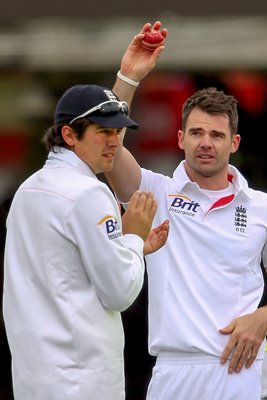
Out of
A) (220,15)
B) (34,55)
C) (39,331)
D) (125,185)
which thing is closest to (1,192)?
(34,55)

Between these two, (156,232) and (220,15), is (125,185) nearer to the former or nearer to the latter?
(156,232)

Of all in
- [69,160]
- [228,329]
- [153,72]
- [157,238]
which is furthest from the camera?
[153,72]

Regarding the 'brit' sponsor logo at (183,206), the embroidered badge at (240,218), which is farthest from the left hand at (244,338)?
the 'brit' sponsor logo at (183,206)

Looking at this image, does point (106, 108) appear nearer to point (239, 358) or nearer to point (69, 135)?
point (69, 135)

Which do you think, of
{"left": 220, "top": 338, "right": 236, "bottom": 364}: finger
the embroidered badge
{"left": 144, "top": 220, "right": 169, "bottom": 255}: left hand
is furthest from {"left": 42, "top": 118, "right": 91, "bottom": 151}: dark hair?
{"left": 220, "top": 338, "right": 236, "bottom": 364}: finger

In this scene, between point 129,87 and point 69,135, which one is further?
point 129,87

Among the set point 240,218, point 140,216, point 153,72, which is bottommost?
point 240,218

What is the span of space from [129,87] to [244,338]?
3.46 feet

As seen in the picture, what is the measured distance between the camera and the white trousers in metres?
4.06

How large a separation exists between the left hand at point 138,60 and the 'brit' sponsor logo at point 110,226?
3.16 ft

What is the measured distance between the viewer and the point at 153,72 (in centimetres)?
685

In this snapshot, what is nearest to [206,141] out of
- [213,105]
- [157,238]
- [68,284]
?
[213,105]

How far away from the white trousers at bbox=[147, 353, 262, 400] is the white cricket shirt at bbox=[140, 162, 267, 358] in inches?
2.1

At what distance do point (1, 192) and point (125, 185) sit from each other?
2412 millimetres
